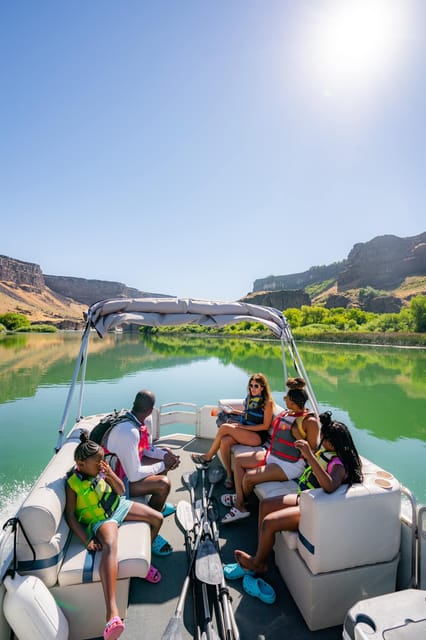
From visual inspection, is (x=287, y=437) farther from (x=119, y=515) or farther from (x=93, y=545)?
(x=93, y=545)

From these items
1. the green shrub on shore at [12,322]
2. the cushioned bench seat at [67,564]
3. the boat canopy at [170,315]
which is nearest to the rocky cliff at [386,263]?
the green shrub on shore at [12,322]

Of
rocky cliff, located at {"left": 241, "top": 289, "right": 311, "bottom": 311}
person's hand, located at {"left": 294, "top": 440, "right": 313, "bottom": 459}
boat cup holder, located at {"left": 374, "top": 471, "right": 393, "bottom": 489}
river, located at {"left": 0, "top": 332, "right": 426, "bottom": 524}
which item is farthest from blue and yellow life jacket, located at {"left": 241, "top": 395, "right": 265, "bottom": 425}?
rocky cliff, located at {"left": 241, "top": 289, "right": 311, "bottom": 311}

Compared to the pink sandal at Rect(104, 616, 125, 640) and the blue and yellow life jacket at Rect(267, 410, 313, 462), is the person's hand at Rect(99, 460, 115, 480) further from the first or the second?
the blue and yellow life jacket at Rect(267, 410, 313, 462)

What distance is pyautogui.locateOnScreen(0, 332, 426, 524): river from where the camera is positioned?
8031 millimetres

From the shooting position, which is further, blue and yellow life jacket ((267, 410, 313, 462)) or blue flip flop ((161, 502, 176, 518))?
blue flip flop ((161, 502, 176, 518))

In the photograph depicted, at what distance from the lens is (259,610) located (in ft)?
8.04

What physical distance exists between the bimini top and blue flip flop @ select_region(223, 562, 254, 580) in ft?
8.50

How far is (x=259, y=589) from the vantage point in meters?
2.58

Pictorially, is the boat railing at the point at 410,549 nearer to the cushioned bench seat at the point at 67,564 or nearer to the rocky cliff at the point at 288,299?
the cushioned bench seat at the point at 67,564

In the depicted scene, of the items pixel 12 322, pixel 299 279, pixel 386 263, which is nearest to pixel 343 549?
pixel 12 322

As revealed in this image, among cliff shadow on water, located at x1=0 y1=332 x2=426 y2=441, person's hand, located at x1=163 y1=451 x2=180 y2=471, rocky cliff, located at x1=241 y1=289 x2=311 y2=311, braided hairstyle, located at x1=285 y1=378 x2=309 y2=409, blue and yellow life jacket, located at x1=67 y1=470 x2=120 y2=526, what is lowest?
cliff shadow on water, located at x1=0 y1=332 x2=426 y2=441

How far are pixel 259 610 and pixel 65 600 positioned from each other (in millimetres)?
1370

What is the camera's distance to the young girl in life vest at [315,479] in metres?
2.46

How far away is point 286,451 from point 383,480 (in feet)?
3.32
